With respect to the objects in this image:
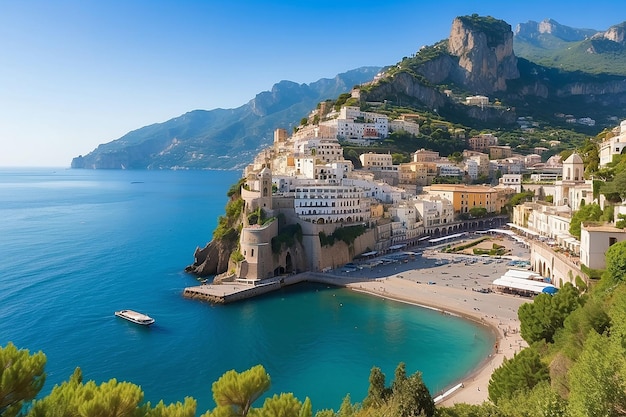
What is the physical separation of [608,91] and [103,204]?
Answer: 147 meters

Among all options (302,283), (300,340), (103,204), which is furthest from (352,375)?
(103,204)

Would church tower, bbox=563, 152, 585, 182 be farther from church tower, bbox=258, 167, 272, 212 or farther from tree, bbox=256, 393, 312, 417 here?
tree, bbox=256, 393, 312, 417

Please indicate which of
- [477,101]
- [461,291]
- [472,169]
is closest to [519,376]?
[461,291]

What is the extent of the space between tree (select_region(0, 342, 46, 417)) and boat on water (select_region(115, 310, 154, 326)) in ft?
74.7

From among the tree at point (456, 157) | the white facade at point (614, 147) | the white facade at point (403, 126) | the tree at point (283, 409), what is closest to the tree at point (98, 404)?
the tree at point (283, 409)

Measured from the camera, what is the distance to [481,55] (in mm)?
136375

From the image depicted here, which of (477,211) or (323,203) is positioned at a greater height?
(323,203)

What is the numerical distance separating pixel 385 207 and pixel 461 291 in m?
21.8

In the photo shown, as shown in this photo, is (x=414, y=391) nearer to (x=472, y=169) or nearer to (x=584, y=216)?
(x=584, y=216)

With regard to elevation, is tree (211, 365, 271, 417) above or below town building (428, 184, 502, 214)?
below

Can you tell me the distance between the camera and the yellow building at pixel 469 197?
62.1 meters

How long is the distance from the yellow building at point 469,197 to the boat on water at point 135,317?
42993 millimetres

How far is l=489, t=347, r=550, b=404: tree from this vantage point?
50.7 ft

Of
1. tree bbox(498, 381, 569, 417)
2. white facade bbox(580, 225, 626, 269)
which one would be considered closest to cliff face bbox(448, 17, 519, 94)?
white facade bbox(580, 225, 626, 269)
